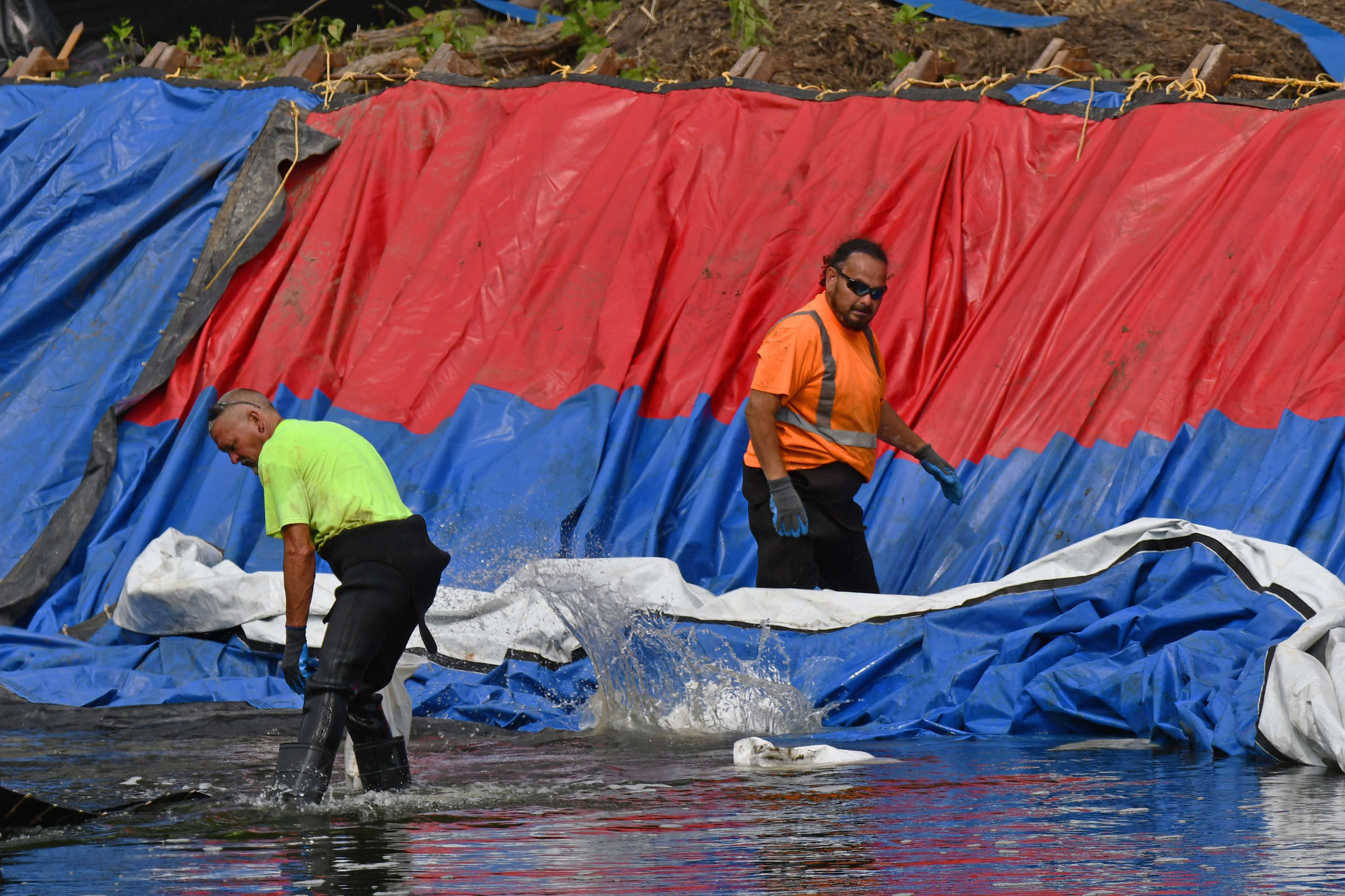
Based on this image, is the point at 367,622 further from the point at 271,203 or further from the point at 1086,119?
the point at 271,203

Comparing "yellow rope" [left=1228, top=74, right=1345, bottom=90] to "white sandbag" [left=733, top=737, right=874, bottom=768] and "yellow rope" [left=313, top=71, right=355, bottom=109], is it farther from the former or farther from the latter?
"yellow rope" [left=313, top=71, right=355, bottom=109]

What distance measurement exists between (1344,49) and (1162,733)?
4.53m

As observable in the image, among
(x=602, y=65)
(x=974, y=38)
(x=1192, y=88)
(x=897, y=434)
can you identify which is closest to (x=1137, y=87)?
(x=1192, y=88)

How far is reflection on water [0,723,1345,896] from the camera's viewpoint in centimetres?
300

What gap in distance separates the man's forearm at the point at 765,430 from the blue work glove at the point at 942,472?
794 mm

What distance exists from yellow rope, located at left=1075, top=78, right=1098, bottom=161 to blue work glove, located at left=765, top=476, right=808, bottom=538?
2.85 meters

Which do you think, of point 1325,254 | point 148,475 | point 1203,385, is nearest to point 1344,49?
point 1325,254

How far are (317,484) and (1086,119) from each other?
4.68 m

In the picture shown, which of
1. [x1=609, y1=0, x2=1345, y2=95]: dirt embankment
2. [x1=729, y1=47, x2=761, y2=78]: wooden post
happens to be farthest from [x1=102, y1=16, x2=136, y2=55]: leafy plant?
[x1=729, y1=47, x2=761, y2=78]: wooden post

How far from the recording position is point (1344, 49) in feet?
26.0

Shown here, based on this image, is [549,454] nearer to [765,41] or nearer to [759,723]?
[759,723]

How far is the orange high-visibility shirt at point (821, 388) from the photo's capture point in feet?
18.5

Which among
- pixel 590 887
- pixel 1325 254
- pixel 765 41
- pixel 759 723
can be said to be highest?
pixel 765 41

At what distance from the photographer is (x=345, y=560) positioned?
172 inches
